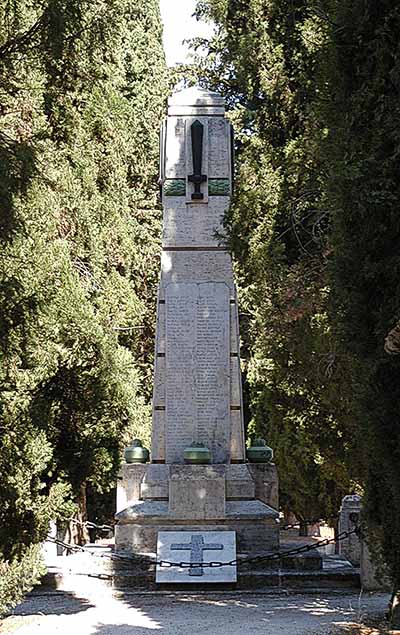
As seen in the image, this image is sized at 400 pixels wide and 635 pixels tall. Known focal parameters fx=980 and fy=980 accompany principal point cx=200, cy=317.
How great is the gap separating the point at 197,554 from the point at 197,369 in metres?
2.71

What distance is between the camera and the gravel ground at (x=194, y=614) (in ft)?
28.2

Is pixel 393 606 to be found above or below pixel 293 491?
below

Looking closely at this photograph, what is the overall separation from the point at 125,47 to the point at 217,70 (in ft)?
8.83

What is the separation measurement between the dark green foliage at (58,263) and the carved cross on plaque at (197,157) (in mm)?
1322

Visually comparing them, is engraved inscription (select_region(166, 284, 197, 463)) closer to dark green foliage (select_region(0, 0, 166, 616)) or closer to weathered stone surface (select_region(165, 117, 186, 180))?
dark green foliage (select_region(0, 0, 166, 616))

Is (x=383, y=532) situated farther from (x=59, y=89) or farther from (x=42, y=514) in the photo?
(x=59, y=89)

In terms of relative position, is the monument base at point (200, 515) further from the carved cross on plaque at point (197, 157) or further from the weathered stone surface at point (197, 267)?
the carved cross on plaque at point (197, 157)

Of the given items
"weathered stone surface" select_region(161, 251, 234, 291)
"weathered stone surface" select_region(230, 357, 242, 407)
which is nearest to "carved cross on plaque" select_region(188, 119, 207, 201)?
"weathered stone surface" select_region(161, 251, 234, 291)

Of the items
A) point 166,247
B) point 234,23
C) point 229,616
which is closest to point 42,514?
point 229,616

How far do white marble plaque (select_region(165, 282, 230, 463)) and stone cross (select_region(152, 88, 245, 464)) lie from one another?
14 millimetres

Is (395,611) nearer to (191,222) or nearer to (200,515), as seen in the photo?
(200,515)

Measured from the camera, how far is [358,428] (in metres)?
6.89

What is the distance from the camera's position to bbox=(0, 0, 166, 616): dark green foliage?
24.5 feet

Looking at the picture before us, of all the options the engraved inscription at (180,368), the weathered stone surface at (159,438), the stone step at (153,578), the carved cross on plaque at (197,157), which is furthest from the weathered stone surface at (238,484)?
the carved cross on plaque at (197,157)
